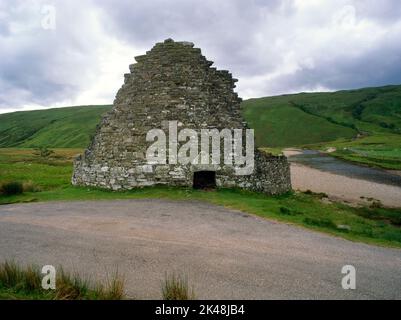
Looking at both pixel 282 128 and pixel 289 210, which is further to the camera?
pixel 282 128

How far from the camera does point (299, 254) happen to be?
10117 millimetres

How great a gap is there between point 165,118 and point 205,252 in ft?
39.6

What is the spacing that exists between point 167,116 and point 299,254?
501 inches

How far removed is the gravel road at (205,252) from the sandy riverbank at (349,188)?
1738cm

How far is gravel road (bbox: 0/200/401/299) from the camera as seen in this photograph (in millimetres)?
7867

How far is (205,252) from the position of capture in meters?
10.1

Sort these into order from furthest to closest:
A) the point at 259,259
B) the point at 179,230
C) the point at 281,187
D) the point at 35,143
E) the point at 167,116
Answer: the point at 35,143, the point at 281,187, the point at 167,116, the point at 179,230, the point at 259,259

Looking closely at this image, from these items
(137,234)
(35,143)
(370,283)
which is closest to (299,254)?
(370,283)

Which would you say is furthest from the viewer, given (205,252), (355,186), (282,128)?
(282,128)

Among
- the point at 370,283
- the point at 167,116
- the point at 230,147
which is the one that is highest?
the point at 167,116

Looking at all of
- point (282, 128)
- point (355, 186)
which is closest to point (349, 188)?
point (355, 186)

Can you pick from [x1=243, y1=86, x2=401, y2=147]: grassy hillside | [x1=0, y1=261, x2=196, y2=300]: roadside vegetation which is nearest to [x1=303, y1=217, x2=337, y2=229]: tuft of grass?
[x1=0, y1=261, x2=196, y2=300]: roadside vegetation

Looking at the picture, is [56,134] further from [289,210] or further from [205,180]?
[289,210]
